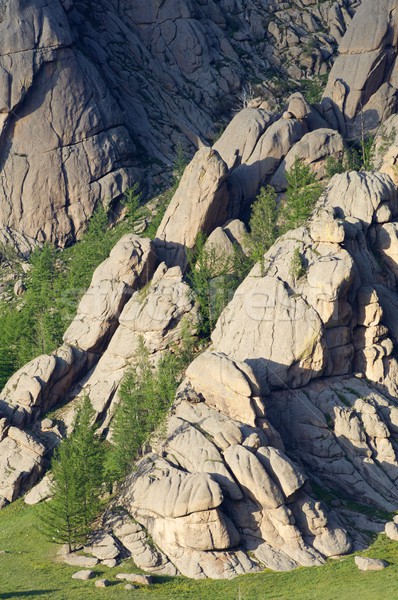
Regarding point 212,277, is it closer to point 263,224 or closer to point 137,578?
point 263,224

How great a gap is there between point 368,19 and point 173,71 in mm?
25668

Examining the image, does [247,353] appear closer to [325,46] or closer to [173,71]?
[173,71]

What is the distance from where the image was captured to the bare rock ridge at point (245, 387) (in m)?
75.8

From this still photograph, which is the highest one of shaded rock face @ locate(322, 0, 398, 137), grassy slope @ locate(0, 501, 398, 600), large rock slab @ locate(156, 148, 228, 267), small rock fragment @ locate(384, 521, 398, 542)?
shaded rock face @ locate(322, 0, 398, 137)

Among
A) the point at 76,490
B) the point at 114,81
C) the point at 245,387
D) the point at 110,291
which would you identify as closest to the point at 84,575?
the point at 76,490

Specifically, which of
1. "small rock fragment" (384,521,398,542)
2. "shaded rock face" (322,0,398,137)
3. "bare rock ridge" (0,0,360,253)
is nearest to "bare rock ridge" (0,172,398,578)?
"small rock fragment" (384,521,398,542)

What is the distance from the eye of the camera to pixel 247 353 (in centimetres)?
8894

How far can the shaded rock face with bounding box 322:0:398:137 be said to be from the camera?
126 meters

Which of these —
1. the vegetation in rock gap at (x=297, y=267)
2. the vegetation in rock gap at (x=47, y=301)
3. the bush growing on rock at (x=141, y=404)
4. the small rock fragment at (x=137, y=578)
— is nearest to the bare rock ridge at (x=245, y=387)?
the vegetation in rock gap at (x=297, y=267)

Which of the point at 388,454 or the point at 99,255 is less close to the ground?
the point at 99,255

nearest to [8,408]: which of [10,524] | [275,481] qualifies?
[10,524]

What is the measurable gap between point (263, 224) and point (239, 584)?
42.0 metres

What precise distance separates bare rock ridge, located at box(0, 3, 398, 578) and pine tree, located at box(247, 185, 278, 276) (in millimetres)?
1499

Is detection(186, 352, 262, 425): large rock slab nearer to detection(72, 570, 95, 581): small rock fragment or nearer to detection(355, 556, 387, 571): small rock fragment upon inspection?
detection(355, 556, 387, 571): small rock fragment
